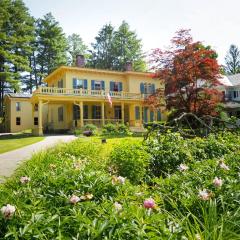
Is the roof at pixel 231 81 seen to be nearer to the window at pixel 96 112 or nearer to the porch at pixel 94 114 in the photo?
the porch at pixel 94 114

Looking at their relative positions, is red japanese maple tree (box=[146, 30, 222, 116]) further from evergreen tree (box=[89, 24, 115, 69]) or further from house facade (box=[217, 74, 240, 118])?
evergreen tree (box=[89, 24, 115, 69])

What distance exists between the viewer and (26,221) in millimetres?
2246

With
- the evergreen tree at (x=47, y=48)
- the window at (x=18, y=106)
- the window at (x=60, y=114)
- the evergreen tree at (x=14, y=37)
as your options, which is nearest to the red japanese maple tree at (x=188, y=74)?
the window at (x=60, y=114)

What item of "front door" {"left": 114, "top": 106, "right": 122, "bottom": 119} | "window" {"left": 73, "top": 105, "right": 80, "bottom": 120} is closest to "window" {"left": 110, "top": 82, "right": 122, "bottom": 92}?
"front door" {"left": 114, "top": 106, "right": 122, "bottom": 119}

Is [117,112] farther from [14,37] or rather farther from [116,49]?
[116,49]

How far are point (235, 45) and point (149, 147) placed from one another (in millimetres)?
70753

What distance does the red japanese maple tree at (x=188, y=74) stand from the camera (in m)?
23.3

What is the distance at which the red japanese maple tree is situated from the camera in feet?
76.3

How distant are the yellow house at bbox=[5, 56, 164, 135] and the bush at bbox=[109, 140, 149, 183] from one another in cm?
2475

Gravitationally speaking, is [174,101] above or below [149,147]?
above

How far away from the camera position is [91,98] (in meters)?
32.3

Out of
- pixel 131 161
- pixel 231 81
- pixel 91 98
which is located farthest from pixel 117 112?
pixel 131 161

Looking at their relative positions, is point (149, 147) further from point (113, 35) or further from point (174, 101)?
point (113, 35)

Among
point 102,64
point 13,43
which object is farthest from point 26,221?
point 102,64
